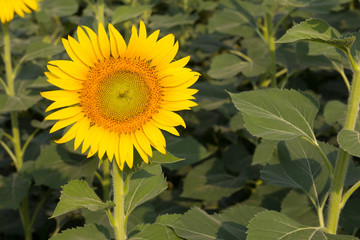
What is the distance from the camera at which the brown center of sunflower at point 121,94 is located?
1647mm

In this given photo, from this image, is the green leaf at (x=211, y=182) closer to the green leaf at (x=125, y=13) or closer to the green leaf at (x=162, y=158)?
the green leaf at (x=125, y=13)

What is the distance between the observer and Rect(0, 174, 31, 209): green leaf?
2.70 metres

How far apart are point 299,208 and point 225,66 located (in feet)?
3.43

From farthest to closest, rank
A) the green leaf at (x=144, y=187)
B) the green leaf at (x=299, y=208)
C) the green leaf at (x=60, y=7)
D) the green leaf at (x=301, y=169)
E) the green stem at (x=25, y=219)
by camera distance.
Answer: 1. the green leaf at (x=60, y=7)
2. the green stem at (x=25, y=219)
3. the green leaf at (x=299, y=208)
4. the green leaf at (x=301, y=169)
5. the green leaf at (x=144, y=187)

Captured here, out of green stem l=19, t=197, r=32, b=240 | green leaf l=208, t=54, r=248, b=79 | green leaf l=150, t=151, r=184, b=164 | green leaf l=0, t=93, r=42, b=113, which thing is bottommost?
green stem l=19, t=197, r=32, b=240

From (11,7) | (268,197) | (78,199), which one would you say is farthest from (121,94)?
(268,197)

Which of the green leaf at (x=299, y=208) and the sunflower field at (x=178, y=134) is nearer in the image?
the sunflower field at (x=178, y=134)

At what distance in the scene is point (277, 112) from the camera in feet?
5.94

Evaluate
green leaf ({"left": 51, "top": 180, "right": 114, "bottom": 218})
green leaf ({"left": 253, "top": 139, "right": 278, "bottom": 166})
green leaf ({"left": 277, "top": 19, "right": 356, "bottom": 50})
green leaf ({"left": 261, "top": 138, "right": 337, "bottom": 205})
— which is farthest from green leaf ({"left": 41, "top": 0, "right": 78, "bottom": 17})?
green leaf ({"left": 277, "top": 19, "right": 356, "bottom": 50})

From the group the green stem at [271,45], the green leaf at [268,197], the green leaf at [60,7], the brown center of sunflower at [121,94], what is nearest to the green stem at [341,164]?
the brown center of sunflower at [121,94]

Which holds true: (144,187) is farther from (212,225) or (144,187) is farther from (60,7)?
(60,7)

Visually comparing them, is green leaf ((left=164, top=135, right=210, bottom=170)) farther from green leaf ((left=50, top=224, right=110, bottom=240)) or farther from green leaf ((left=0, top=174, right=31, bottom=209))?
green leaf ((left=0, top=174, right=31, bottom=209))

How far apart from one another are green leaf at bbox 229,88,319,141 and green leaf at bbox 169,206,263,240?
407 millimetres

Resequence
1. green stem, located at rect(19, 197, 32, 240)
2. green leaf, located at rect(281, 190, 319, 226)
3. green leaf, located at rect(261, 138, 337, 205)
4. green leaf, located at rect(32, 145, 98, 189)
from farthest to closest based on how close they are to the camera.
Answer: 1. green stem, located at rect(19, 197, 32, 240)
2. green leaf, located at rect(32, 145, 98, 189)
3. green leaf, located at rect(281, 190, 319, 226)
4. green leaf, located at rect(261, 138, 337, 205)
